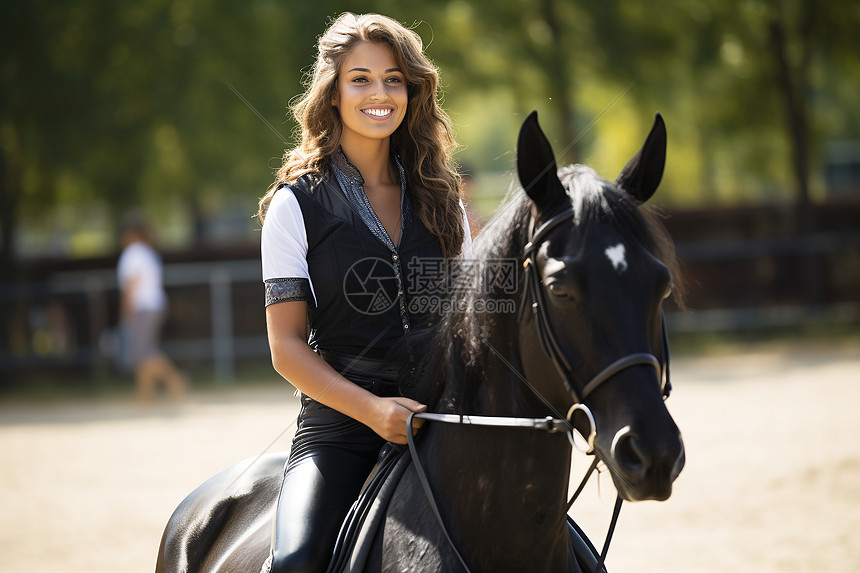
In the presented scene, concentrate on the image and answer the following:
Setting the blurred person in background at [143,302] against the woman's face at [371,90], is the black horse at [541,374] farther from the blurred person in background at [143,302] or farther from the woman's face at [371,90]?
the blurred person in background at [143,302]

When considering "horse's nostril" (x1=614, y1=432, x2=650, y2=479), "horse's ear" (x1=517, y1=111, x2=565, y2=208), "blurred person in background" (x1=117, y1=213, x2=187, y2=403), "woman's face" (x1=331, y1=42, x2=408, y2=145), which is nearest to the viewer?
"horse's nostril" (x1=614, y1=432, x2=650, y2=479)

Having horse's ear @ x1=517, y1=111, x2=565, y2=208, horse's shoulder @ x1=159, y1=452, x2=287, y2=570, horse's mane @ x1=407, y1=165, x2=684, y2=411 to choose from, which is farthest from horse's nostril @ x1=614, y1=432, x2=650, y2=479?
horse's shoulder @ x1=159, y1=452, x2=287, y2=570

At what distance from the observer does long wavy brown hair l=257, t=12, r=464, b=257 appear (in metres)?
2.70

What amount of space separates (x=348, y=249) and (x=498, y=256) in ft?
1.95

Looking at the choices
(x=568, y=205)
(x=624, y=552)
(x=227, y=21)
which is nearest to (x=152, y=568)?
(x=624, y=552)

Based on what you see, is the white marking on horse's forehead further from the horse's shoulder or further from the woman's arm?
the horse's shoulder

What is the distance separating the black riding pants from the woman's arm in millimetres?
136

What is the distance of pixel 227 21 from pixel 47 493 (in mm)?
9985

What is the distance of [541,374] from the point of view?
2047mm

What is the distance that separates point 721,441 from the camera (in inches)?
347

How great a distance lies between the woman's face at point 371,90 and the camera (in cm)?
268

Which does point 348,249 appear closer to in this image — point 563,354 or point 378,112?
point 378,112

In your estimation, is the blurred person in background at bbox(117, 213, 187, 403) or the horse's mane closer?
the horse's mane

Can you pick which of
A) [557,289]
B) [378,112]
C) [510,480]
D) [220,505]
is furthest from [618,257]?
[220,505]
